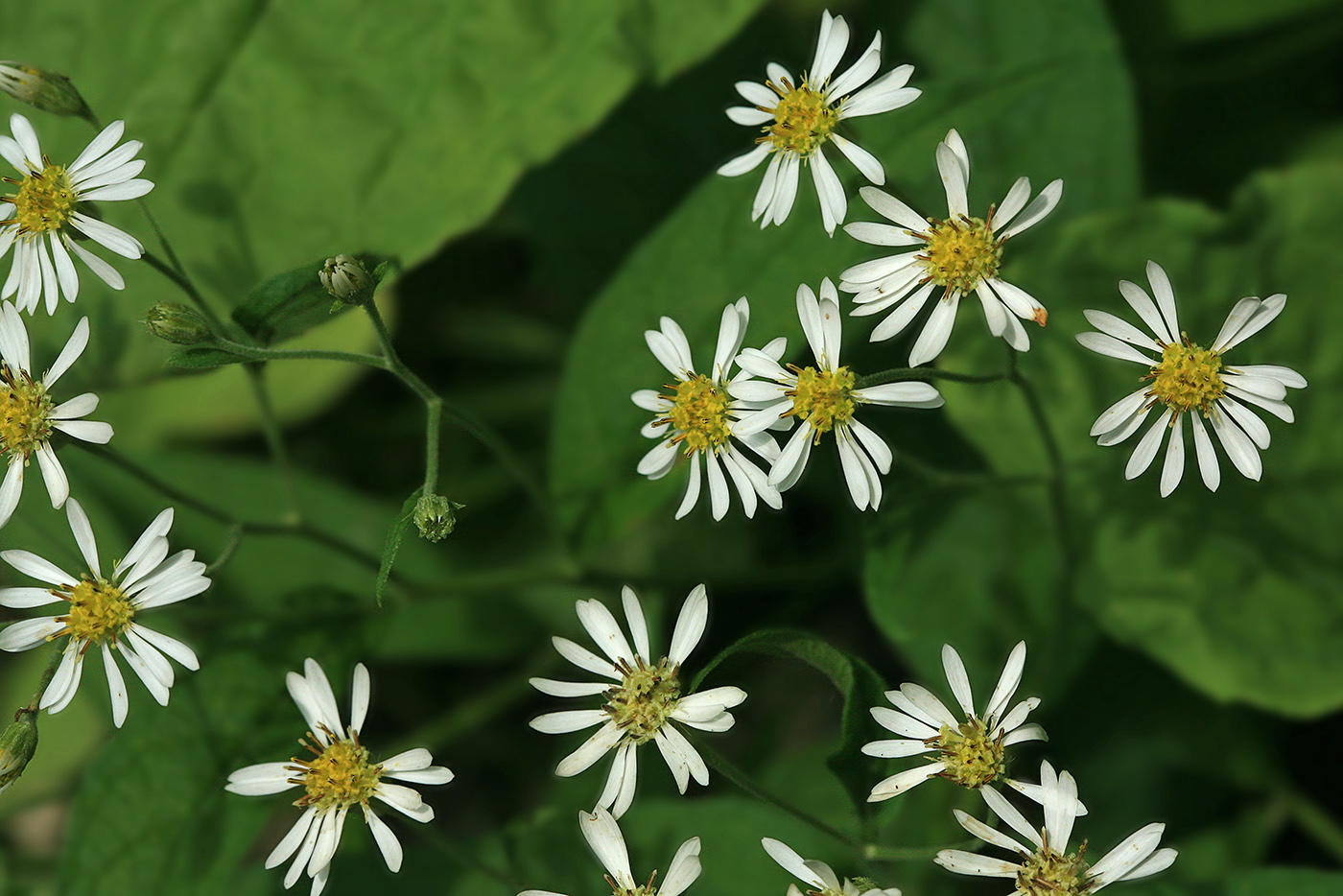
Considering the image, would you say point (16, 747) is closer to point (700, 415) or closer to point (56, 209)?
point (56, 209)

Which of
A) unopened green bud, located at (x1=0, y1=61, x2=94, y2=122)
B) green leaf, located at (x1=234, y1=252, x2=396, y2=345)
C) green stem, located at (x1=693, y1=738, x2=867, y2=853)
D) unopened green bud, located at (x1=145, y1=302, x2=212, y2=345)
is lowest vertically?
green stem, located at (x1=693, y1=738, x2=867, y2=853)

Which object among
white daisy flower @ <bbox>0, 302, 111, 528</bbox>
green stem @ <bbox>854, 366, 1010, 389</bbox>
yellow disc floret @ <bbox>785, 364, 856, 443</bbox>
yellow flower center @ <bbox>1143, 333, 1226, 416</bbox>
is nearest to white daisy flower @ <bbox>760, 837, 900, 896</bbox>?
yellow disc floret @ <bbox>785, 364, 856, 443</bbox>

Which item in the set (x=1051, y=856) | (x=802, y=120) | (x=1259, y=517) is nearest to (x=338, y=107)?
(x=802, y=120)

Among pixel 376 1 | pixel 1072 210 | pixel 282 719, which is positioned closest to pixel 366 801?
pixel 282 719

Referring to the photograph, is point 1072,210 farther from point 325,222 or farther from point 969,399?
point 325,222

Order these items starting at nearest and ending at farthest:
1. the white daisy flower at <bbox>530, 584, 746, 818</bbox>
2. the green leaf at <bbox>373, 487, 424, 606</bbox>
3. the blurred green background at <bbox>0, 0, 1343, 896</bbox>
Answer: the green leaf at <bbox>373, 487, 424, 606</bbox>, the white daisy flower at <bbox>530, 584, 746, 818</bbox>, the blurred green background at <bbox>0, 0, 1343, 896</bbox>

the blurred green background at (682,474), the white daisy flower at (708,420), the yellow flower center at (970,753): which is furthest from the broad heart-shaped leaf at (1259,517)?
the white daisy flower at (708,420)

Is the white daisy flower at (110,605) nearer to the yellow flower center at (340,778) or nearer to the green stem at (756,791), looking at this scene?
the yellow flower center at (340,778)

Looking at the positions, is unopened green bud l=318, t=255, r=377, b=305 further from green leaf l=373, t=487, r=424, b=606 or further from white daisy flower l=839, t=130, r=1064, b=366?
white daisy flower l=839, t=130, r=1064, b=366
